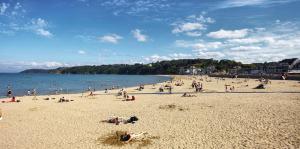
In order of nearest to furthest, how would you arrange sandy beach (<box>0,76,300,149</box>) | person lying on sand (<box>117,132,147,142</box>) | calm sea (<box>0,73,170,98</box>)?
1. sandy beach (<box>0,76,300,149</box>)
2. person lying on sand (<box>117,132,147,142</box>)
3. calm sea (<box>0,73,170,98</box>)

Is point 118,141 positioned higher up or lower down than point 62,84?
lower down

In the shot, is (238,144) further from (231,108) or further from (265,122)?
(231,108)

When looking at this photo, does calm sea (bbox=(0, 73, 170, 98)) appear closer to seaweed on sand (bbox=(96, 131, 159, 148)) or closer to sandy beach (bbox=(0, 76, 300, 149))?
sandy beach (bbox=(0, 76, 300, 149))

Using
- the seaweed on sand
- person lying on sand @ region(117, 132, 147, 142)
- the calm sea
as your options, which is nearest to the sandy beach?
the seaweed on sand

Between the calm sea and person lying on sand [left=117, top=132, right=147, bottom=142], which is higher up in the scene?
the calm sea

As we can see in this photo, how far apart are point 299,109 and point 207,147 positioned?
→ 12.1 m

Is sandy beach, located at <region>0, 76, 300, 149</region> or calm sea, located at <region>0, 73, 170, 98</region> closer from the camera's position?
sandy beach, located at <region>0, 76, 300, 149</region>

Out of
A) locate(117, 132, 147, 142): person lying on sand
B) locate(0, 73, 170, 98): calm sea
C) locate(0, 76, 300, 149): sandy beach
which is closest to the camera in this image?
locate(0, 76, 300, 149): sandy beach

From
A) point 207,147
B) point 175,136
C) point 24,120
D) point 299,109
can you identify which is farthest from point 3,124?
point 299,109

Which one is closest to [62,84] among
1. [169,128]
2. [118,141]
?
Answer: [169,128]

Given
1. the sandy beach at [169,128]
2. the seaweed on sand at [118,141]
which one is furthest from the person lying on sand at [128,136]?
the sandy beach at [169,128]

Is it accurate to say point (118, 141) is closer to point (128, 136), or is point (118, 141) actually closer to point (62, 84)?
point (128, 136)

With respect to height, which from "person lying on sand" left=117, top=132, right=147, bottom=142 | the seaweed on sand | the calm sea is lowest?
the seaweed on sand

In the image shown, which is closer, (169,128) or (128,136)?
(128,136)
